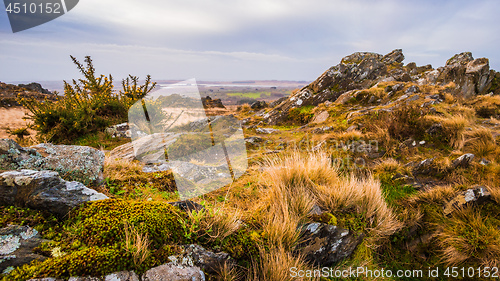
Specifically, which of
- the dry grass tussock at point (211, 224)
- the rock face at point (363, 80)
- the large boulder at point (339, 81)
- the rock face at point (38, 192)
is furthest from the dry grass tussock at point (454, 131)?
the large boulder at point (339, 81)

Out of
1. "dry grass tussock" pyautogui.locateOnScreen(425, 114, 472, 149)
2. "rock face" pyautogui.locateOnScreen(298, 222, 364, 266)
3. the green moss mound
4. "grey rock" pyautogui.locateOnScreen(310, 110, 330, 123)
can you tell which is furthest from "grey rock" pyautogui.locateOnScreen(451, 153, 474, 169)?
"grey rock" pyautogui.locateOnScreen(310, 110, 330, 123)

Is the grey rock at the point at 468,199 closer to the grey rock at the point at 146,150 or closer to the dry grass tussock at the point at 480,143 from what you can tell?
the dry grass tussock at the point at 480,143

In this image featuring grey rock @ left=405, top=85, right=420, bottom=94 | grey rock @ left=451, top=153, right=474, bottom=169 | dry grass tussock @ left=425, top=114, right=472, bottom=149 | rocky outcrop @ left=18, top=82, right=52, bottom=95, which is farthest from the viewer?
rocky outcrop @ left=18, top=82, right=52, bottom=95

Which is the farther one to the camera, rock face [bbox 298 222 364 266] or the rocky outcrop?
the rocky outcrop

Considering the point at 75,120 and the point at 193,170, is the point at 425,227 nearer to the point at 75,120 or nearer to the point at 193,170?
the point at 193,170

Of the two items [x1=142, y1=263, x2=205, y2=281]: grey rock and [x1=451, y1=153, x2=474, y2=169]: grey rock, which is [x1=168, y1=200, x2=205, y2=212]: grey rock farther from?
[x1=451, y1=153, x2=474, y2=169]: grey rock

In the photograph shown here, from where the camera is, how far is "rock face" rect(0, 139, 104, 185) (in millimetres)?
2699

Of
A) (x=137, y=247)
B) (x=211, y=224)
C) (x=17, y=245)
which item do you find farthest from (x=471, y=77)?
(x=17, y=245)

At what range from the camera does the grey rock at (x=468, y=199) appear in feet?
12.6

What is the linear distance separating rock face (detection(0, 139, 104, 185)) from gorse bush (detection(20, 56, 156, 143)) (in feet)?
15.9

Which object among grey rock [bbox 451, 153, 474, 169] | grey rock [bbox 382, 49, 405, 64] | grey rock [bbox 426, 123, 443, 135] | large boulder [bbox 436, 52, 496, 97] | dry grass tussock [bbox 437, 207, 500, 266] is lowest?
dry grass tussock [bbox 437, 207, 500, 266]

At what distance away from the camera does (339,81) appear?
18.2m

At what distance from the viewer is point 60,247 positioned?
1808 millimetres

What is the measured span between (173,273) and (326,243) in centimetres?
209
